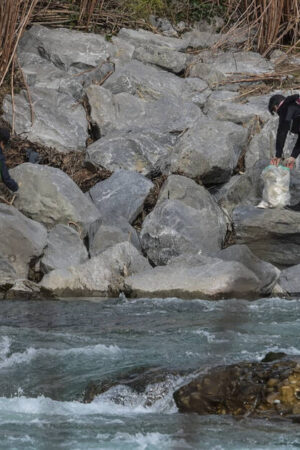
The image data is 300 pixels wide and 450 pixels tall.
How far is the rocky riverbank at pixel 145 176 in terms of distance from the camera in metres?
6.93

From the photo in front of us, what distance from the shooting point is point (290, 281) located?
23.2ft

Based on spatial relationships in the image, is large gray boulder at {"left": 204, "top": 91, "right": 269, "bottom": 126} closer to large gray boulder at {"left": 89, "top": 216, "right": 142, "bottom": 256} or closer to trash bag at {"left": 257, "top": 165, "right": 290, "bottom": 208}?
trash bag at {"left": 257, "top": 165, "right": 290, "bottom": 208}

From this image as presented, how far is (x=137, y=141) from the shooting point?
9.05m

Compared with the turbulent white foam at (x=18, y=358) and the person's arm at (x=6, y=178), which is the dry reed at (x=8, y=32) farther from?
the turbulent white foam at (x=18, y=358)

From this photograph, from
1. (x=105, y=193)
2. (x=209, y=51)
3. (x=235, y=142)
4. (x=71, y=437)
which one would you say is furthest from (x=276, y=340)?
(x=209, y=51)

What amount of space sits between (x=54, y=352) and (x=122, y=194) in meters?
3.28

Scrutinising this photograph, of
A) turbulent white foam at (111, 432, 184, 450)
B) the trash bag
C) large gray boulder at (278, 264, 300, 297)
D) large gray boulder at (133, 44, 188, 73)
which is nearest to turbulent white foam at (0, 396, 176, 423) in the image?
turbulent white foam at (111, 432, 184, 450)

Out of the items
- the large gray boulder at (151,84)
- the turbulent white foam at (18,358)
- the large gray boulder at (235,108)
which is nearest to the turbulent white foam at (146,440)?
the turbulent white foam at (18,358)

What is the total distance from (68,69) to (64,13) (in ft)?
3.83

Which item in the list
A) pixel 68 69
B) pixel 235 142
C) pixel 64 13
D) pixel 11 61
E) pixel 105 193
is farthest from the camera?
pixel 64 13

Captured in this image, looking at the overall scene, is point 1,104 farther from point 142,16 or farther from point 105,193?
point 142,16

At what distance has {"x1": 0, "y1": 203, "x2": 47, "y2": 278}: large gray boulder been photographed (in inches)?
278

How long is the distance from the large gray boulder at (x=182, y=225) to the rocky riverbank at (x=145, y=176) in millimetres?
12

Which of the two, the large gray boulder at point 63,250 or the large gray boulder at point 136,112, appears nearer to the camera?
the large gray boulder at point 63,250
